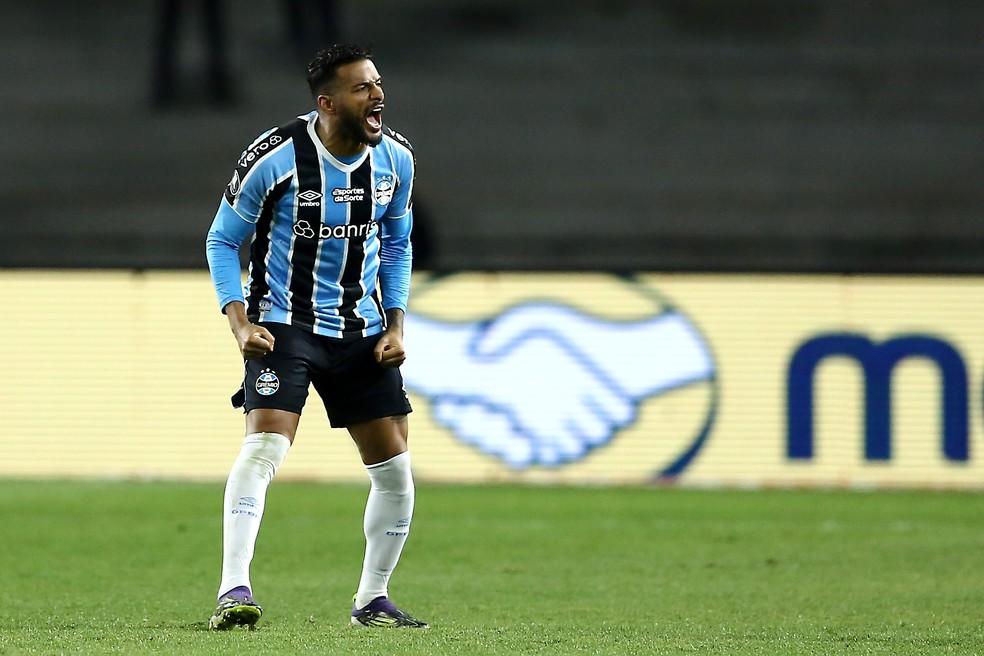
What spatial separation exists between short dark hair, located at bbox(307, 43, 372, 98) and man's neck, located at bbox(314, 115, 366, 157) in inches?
4.5

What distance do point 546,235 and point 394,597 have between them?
20.9ft

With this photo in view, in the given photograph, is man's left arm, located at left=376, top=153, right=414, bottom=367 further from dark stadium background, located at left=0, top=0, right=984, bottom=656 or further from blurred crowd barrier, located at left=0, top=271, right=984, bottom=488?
blurred crowd barrier, located at left=0, top=271, right=984, bottom=488

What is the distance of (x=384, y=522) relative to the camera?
566 centimetres

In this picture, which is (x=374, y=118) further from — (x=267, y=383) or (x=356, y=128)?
(x=267, y=383)

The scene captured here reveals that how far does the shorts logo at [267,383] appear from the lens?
534 cm

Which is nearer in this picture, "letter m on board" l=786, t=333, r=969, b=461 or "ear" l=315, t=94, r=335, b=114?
"ear" l=315, t=94, r=335, b=114

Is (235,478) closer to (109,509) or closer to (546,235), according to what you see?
(109,509)

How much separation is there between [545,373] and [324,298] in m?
7.32

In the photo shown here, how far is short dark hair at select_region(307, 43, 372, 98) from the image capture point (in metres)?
5.38

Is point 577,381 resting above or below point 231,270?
below

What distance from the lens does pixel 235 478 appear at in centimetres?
529

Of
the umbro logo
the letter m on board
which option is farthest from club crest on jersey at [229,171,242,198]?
the letter m on board

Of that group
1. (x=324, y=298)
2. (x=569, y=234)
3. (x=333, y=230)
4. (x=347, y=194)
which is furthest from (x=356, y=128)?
(x=569, y=234)

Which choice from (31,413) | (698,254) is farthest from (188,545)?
(698,254)
